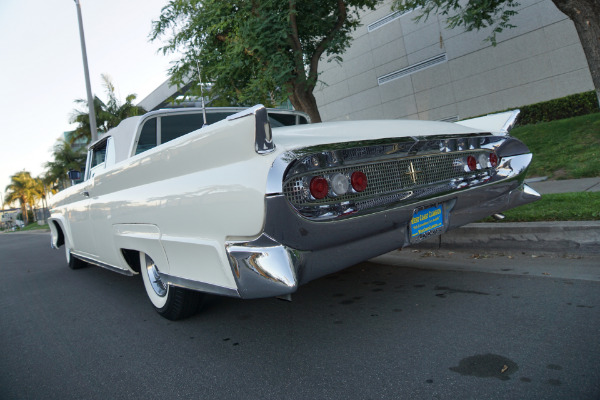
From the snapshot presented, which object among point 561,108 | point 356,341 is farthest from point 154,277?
point 561,108

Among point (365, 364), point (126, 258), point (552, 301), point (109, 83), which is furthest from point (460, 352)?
point (109, 83)

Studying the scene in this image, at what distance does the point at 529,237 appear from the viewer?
162 inches

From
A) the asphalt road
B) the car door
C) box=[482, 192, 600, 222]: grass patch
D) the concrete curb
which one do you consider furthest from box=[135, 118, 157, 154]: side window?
box=[482, 192, 600, 222]: grass patch

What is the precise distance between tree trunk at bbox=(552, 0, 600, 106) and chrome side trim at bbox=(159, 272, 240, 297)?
7.69 meters

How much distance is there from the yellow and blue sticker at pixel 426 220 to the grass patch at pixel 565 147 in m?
5.65

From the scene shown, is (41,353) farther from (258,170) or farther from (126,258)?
(258,170)

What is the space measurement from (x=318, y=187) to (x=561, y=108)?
1171 centimetres

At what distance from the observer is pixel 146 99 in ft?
95.3

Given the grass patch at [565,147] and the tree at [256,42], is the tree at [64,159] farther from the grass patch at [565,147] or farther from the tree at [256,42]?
the grass patch at [565,147]

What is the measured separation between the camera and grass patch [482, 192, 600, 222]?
415cm

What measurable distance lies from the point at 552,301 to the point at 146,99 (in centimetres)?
2973

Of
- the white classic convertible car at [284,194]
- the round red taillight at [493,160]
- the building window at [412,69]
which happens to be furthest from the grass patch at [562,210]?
the building window at [412,69]

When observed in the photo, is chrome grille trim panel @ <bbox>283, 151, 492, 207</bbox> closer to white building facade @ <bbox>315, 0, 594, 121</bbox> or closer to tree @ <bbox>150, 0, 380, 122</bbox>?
tree @ <bbox>150, 0, 380, 122</bbox>

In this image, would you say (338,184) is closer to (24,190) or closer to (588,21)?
(588,21)
